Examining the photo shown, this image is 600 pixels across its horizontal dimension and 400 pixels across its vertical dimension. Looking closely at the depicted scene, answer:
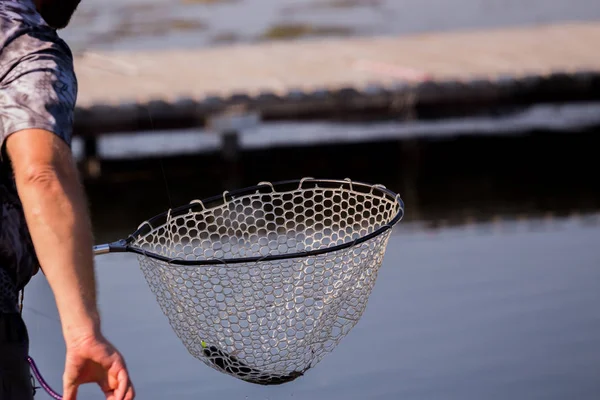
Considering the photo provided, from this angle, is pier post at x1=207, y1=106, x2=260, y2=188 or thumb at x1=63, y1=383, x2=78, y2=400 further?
pier post at x1=207, y1=106, x2=260, y2=188

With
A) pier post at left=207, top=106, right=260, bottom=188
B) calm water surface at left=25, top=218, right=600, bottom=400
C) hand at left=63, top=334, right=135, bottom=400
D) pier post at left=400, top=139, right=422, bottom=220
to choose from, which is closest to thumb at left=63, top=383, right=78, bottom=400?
hand at left=63, top=334, right=135, bottom=400

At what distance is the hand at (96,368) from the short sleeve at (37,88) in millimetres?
371

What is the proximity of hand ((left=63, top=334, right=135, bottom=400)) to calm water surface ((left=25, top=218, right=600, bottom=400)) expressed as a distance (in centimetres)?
413

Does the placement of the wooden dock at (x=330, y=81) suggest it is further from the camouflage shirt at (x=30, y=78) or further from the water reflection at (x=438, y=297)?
the camouflage shirt at (x=30, y=78)

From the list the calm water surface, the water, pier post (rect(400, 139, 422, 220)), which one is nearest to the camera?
the calm water surface

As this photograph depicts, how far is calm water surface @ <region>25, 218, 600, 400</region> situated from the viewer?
619 cm

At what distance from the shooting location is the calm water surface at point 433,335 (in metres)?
6.19

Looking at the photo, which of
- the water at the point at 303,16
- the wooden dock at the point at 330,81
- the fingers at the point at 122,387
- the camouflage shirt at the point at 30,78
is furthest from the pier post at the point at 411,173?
the fingers at the point at 122,387

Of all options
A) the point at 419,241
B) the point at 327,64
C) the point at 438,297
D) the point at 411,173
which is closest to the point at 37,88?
the point at 438,297

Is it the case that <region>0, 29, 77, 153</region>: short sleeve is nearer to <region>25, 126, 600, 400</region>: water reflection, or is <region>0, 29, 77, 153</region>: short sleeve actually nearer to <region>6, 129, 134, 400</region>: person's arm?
<region>6, 129, 134, 400</region>: person's arm

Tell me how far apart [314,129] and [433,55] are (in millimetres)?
3288

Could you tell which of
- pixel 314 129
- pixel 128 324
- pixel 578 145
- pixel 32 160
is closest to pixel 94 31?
pixel 314 129

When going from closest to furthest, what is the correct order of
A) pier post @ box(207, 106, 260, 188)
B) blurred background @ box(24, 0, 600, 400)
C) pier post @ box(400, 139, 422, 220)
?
blurred background @ box(24, 0, 600, 400)
pier post @ box(400, 139, 422, 220)
pier post @ box(207, 106, 260, 188)

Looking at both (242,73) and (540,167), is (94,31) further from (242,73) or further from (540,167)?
(540,167)
